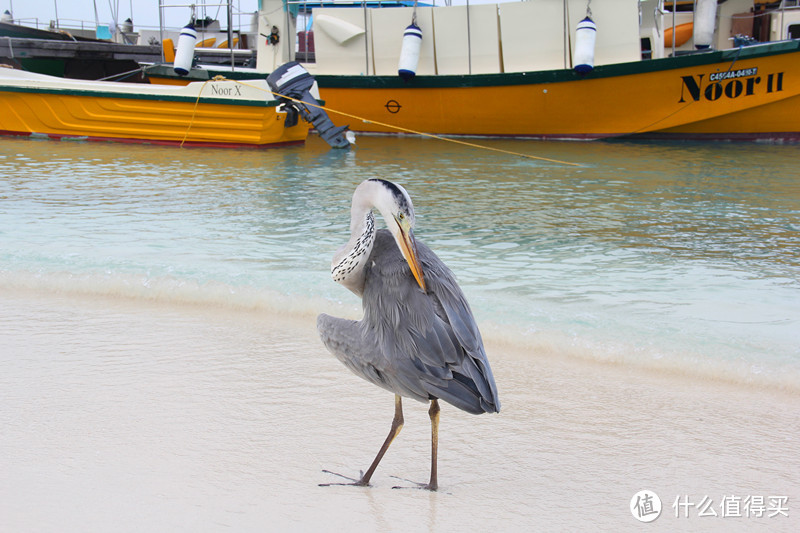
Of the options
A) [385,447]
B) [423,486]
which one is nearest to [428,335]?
[385,447]

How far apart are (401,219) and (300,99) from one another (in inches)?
505

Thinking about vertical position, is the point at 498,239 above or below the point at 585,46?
below

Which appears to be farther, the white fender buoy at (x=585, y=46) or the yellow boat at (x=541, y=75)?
the yellow boat at (x=541, y=75)

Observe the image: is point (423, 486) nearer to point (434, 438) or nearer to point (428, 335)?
point (434, 438)

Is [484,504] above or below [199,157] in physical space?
below

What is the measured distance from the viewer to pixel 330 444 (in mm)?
3197

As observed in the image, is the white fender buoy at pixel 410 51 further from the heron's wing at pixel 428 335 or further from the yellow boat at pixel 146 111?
the heron's wing at pixel 428 335

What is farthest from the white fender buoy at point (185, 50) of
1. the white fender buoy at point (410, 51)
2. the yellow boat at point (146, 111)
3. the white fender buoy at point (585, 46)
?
the white fender buoy at point (585, 46)

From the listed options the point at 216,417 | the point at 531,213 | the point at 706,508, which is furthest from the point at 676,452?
the point at 531,213

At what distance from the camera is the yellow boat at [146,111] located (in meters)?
14.3

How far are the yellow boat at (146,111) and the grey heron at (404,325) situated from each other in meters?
11.9

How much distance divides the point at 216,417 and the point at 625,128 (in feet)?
50.1

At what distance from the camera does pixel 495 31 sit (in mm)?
16938

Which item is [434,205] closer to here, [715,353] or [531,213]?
[531,213]
